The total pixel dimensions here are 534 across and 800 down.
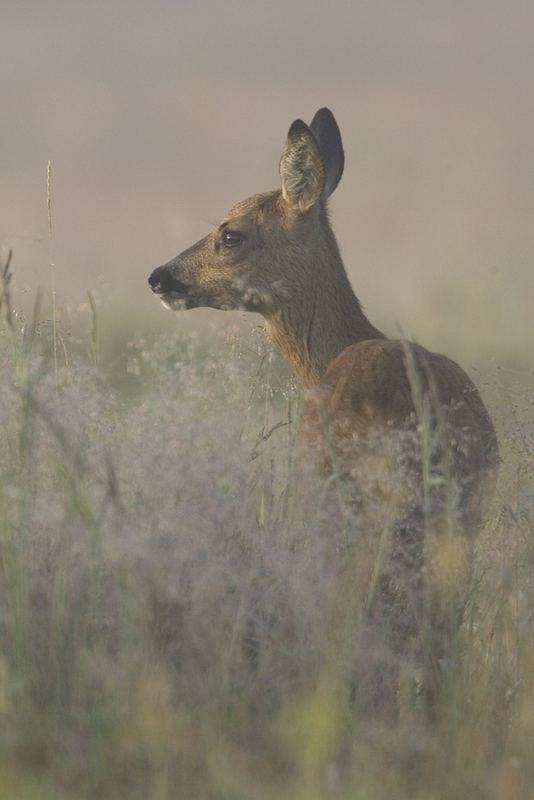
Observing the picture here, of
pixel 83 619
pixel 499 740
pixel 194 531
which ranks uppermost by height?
pixel 194 531

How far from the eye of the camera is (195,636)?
382 centimetres

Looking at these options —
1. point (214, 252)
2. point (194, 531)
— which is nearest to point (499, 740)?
point (194, 531)

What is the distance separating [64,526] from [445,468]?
1.26 meters

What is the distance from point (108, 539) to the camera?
3.87m

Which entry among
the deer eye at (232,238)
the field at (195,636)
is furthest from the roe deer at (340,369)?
the field at (195,636)

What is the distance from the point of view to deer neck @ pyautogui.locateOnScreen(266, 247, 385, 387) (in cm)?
622

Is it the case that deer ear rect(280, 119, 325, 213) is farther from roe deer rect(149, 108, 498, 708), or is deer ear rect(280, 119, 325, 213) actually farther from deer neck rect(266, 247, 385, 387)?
deer neck rect(266, 247, 385, 387)

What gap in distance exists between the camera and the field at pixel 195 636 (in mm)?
3520

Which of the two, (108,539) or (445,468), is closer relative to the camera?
(108,539)

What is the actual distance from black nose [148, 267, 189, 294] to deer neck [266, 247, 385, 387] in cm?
45

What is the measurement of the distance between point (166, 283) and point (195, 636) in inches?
116

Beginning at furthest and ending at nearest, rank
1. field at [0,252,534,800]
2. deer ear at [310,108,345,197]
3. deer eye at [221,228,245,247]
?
deer ear at [310,108,345,197] → deer eye at [221,228,245,247] → field at [0,252,534,800]

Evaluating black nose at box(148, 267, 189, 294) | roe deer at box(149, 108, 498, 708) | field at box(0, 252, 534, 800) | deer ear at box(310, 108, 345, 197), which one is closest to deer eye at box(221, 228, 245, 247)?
roe deer at box(149, 108, 498, 708)

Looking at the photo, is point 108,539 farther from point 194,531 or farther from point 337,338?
point 337,338
